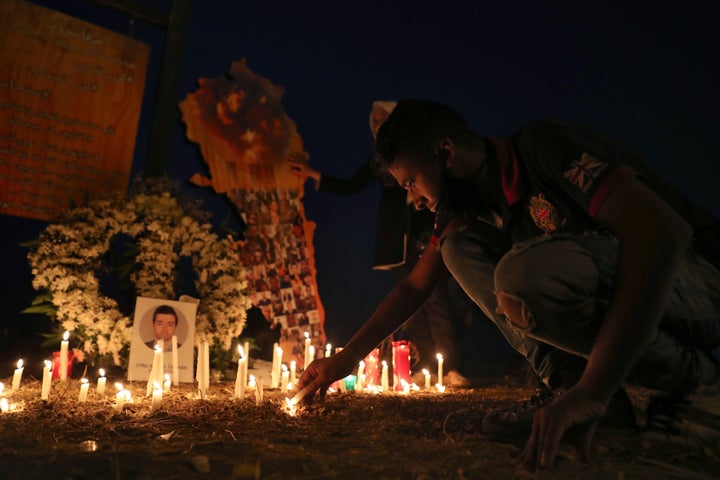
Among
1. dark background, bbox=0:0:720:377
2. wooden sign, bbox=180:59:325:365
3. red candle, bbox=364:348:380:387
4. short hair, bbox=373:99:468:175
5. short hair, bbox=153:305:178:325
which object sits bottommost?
red candle, bbox=364:348:380:387

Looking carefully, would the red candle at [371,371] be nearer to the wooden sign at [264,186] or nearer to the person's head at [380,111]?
the wooden sign at [264,186]

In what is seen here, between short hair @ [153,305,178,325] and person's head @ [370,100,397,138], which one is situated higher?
person's head @ [370,100,397,138]

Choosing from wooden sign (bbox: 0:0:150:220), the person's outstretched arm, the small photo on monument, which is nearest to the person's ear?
the person's outstretched arm

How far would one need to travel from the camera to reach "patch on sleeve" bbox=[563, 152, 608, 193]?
1485 millimetres

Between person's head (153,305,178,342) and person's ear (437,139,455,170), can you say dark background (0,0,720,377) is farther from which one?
person's ear (437,139,455,170)

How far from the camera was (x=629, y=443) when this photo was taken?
5.44ft

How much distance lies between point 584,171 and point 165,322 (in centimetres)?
309

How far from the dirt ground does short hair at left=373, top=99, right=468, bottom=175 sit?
951 millimetres

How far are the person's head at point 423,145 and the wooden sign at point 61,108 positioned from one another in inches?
125

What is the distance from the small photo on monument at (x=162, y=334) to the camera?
3.60 metres

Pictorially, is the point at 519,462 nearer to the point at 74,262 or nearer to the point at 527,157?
the point at 527,157

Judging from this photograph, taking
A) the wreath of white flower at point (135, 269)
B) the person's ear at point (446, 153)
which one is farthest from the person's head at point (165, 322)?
the person's ear at point (446, 153)

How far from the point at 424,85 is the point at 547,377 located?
549cm

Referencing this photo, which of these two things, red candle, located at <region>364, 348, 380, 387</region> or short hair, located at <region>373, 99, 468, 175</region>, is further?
red candle, located at <region>364, 348, 380, 387</region>
